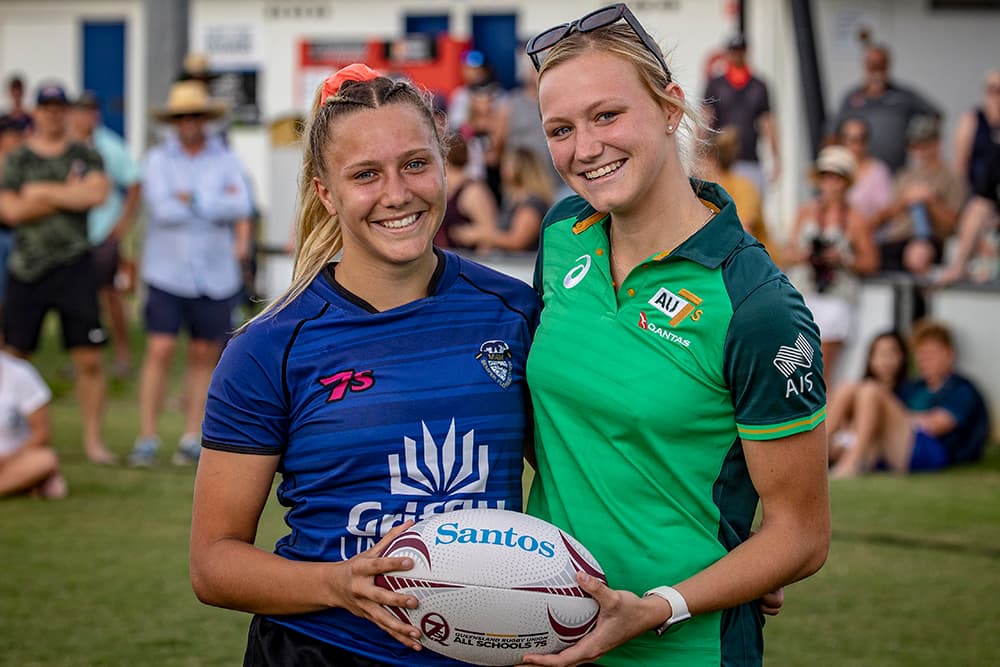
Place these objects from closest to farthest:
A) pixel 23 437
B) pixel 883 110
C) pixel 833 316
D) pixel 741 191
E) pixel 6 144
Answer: pixel 23 437 < pixel 741 191 < pixel 833 316 < pixel 883 110 < pixel 6 144

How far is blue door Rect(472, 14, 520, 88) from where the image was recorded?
914 inches

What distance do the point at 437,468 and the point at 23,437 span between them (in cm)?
626

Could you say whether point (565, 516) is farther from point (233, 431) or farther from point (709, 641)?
point (233, 431)

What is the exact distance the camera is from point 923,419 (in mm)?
10000

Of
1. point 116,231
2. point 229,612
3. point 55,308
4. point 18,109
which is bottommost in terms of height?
point 229,612

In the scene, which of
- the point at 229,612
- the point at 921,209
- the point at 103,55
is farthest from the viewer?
the point at 103,55

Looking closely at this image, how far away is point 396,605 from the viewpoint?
2.86 meters

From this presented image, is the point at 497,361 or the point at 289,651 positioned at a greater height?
the point at 497,361

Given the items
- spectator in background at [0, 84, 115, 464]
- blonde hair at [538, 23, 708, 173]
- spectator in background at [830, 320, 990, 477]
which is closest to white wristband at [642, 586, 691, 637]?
blonde hair at [538, 23, 708, 173]

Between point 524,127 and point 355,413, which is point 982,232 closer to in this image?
point 524,127

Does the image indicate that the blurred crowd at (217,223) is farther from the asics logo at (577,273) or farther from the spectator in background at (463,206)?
the asics logo at (577,273)

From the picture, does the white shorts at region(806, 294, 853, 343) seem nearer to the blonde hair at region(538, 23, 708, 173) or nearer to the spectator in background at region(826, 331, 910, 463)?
the spectator in background at region(826, 331, 910, 463)

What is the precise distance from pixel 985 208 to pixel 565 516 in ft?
29.5

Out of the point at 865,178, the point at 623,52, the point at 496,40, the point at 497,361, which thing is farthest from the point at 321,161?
the point at 496,40
